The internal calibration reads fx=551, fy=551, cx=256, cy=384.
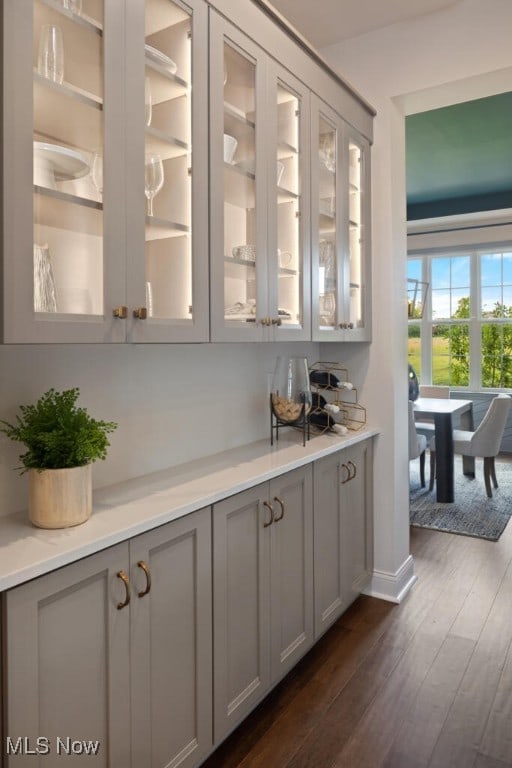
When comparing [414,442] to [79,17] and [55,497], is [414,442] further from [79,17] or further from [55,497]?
[79,17]

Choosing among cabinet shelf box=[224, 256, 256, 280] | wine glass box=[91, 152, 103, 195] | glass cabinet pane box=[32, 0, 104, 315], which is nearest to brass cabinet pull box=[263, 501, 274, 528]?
cabinet shelf box=[224, 256, 256, 280]

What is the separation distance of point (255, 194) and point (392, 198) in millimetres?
1171

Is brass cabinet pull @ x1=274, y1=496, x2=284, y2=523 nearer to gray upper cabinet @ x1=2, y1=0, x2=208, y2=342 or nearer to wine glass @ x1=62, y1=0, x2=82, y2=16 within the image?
gray upper cabinet @ x1=2, y1=0, x2=208, y2=342

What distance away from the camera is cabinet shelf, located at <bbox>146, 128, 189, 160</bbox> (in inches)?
60.6

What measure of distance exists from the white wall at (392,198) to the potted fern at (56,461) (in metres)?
1.89

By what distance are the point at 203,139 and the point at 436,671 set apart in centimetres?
223

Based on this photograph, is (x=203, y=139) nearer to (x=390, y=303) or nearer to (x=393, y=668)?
(x=390, y=303)

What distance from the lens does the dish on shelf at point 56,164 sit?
1254 millimetres

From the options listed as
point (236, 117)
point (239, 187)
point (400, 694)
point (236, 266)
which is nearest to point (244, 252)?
point (236, 266)

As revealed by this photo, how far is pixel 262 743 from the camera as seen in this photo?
73.1 inches

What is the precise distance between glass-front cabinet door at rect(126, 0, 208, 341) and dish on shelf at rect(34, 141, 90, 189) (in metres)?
0.14

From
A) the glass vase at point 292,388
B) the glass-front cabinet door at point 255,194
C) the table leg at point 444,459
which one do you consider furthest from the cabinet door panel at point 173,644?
the table leg at point 444,459

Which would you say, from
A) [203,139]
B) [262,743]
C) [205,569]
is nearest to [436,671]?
[262,743]

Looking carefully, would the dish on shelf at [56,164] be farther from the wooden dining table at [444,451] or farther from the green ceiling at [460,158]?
the wooden dining table at [444,451]
